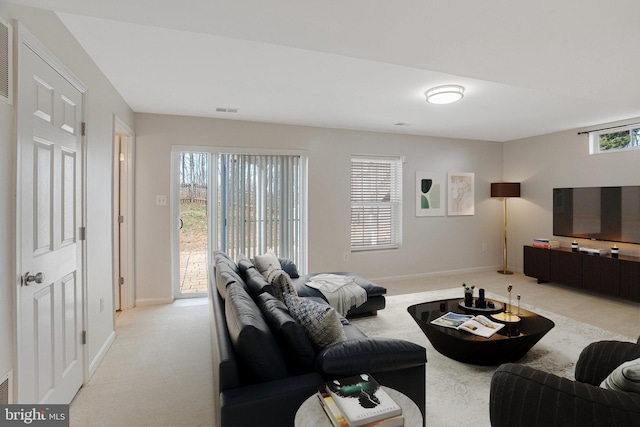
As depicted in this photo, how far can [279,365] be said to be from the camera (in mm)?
1449

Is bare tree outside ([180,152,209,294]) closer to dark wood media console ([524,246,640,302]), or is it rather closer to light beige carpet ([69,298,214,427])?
light beige carpet ([69,298,214,427])

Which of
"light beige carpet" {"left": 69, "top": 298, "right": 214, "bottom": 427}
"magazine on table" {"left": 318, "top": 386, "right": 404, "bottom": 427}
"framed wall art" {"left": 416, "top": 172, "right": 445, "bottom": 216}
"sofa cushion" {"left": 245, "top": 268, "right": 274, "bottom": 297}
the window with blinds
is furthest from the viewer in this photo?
"framed wall art" {"left": 416, "top": 172, "right": 445, "bottom": 216}

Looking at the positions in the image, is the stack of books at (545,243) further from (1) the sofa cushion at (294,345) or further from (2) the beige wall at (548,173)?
(1) the sofa cushion at (294,345)

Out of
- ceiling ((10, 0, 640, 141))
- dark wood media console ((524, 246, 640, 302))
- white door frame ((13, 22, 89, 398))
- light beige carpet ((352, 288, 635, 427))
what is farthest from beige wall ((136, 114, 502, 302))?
white door frame ((13, 22, 89, 398))

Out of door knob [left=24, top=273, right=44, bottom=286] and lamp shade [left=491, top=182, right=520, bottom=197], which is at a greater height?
lamp shade [left=491, top=182, right=520, bottom=197]

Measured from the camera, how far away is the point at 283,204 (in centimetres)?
461

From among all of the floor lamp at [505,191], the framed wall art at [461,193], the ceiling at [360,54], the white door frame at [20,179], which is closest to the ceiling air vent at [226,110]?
the ceiling at [360,54]

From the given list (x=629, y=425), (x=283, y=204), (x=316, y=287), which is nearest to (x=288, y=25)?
(x=629, y=425)

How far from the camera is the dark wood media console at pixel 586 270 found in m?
3.99

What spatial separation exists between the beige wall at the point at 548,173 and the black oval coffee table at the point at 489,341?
3.10 m

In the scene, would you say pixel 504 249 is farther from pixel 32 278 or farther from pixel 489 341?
pixel 32 278

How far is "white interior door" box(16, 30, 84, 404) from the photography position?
1540 mm

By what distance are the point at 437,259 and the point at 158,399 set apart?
4731 mm

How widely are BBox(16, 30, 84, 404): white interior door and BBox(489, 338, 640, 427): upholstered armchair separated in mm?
2185
